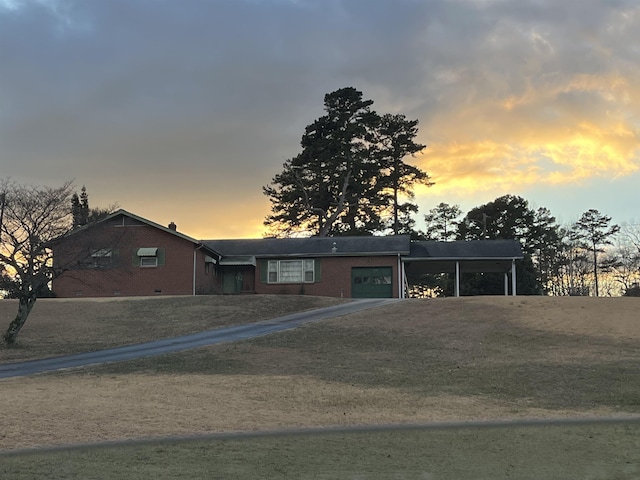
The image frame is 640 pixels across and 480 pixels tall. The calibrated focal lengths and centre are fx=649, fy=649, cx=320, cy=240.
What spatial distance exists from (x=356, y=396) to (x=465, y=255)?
26.4m

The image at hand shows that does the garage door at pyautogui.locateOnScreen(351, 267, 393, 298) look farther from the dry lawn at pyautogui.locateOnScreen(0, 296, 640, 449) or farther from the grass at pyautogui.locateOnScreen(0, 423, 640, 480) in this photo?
the grass at pyautogui.locateOnScreen(0, 423, 640, 480)

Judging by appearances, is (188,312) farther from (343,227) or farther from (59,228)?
(343,227)

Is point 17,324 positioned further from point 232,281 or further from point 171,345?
point 232,281

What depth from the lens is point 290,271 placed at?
3800 cm

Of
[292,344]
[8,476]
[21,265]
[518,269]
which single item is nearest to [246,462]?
[8,476]

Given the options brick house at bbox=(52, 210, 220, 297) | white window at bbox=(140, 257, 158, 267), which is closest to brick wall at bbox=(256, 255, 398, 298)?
brick house at bbox=(52, 210, 220, 297)

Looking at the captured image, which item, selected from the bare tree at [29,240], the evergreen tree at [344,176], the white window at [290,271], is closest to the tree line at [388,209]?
the evergreen tree at [344,176]

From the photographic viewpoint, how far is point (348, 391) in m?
12.9

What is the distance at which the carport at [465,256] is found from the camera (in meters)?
37.2

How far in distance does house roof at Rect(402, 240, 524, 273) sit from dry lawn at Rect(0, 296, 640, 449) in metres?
9.70

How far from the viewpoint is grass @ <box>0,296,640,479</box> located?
7184mm

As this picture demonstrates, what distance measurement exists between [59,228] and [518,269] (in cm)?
3312

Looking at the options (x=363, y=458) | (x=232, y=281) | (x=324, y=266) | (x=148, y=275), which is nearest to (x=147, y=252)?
(x=148, y=275)

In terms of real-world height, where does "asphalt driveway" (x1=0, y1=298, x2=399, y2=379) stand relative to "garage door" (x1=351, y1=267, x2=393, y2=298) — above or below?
below
